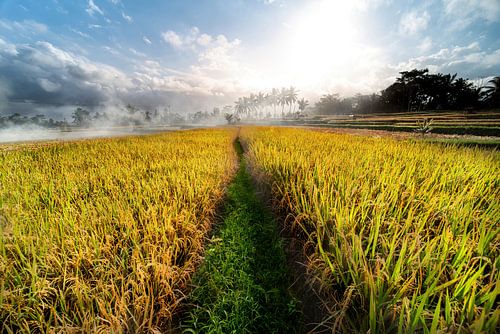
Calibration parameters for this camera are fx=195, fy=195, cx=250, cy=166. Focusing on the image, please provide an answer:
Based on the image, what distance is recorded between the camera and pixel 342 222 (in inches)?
71.4

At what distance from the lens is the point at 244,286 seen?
6.27 ft

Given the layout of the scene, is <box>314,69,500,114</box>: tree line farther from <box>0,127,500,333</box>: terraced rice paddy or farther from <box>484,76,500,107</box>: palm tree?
<box>0,127,500,333</box>: terraced rice paddy

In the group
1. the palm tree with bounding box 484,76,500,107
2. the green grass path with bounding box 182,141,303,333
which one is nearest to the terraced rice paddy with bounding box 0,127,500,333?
the green grass path with bounding box 182,141,303,333

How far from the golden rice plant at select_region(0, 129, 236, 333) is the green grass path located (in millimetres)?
214

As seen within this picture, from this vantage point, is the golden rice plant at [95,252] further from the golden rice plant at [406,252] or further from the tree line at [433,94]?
the tree line at [433,94]

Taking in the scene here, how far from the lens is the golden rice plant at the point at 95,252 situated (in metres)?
1.22

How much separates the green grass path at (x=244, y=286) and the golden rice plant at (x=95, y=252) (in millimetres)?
214

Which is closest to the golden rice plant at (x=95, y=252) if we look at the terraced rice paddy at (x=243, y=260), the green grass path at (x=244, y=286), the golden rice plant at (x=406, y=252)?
the terraced rice paddy at (x=243, y=260)

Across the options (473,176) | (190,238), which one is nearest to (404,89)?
(473,176)

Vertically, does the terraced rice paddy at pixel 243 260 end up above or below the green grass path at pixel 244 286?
above

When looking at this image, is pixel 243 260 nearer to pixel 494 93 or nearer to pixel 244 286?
pixel 244 286

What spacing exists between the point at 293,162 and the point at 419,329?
9.68ft

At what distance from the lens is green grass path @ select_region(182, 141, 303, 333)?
1.55 meters

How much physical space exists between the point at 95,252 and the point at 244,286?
1337 millimetres
